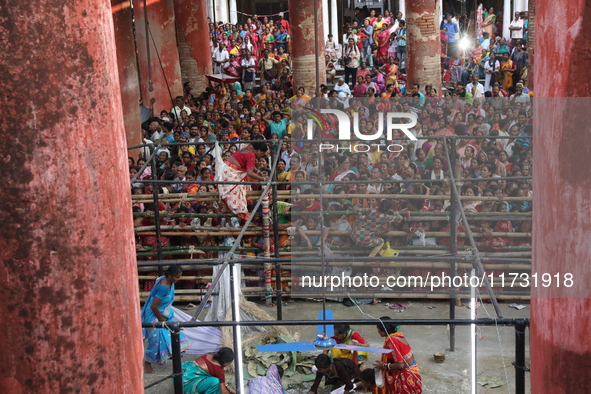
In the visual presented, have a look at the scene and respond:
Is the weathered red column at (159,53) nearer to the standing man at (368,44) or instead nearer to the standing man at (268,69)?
the standing man at (268,69)

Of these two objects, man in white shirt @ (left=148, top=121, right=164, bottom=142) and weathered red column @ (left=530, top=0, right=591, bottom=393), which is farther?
man in white shirt @ (left=148, top=121, right=164, bottom=142)

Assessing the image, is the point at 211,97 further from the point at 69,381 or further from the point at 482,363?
the point at 69,381

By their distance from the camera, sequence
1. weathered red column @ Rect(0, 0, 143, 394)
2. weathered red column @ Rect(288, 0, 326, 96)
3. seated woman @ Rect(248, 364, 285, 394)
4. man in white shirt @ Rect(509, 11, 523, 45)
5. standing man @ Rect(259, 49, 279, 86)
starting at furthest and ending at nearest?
man in white shirt @ Rect(509, 11, 523, 45) < standing man @ Rect(259, 49, 279, 86) < weathered red column @ Rect(288, 0, 326, 96) < seated woman @ Rect(248, 364, 285, 394) < weathered red column @ Rect(0, 0, 143, 394)

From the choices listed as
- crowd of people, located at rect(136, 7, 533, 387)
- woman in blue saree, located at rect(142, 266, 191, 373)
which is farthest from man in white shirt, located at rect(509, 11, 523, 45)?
woman in blue saree, located at rect(142, 266, 191, 373)

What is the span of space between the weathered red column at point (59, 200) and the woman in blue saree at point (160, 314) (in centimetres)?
396

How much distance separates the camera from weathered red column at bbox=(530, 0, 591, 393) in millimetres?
3000

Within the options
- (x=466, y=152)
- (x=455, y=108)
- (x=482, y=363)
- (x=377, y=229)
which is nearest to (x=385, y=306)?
(x=377, y=229)

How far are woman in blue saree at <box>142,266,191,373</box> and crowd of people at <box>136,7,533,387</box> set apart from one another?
4cm

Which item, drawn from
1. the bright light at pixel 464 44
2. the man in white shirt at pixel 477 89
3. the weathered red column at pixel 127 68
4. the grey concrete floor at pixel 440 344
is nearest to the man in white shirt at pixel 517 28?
the bright light at pixel 464 44

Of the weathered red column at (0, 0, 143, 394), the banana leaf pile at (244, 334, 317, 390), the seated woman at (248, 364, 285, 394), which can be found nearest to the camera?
the weathered red column at (0, 0, 143, 394)

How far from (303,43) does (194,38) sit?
3.07 meters

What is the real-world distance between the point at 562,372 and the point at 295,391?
11.1ft

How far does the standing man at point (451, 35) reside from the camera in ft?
65.4

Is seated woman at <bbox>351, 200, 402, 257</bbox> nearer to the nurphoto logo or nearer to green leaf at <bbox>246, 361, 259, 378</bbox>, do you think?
the nurphoto logo
